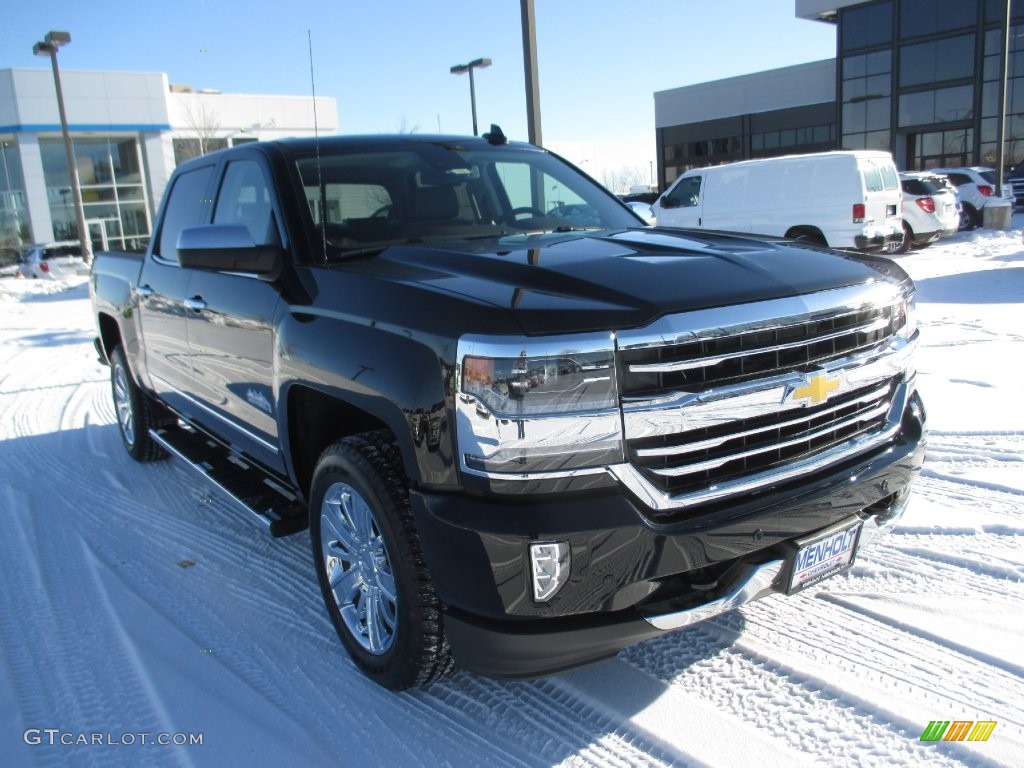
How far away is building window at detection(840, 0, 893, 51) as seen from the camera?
34.2m

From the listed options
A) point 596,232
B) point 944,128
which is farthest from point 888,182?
point 944,128

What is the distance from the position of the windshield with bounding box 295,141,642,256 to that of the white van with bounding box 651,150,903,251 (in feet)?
32.0

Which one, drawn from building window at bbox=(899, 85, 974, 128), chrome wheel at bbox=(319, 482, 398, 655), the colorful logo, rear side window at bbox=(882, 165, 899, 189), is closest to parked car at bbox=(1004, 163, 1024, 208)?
building window at bbox=(899, 85, 974, 128)

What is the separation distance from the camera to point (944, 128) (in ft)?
110

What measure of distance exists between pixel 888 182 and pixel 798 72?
27171 mm

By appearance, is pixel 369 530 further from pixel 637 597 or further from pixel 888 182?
pixel 888 182

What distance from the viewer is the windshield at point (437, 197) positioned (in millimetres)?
3307

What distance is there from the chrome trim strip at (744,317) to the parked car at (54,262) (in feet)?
81.6

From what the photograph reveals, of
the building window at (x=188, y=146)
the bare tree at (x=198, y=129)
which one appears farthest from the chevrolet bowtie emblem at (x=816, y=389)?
the building window at (x=188, y=146)

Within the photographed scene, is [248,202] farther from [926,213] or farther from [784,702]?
[926,213]

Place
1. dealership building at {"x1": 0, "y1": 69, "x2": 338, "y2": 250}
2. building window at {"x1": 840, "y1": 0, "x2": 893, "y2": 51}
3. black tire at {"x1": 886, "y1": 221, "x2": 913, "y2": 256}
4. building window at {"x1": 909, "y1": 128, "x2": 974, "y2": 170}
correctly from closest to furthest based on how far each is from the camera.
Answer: black tire at {"x1": 886, "y1": 221, "x2": 913, "y2": 256}
building window at {"x1": 909, "y1": 128, "x2": 974, "y2": 170}
building window at {"x1": 840, "y1": 0, "x2": 893, "y2": 51}
dealership building at {"x1": 0, "y1": 69, "x2": 338, "y2": 250}

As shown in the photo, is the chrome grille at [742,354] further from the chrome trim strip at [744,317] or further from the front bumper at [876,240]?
the front bumper at [876,240]

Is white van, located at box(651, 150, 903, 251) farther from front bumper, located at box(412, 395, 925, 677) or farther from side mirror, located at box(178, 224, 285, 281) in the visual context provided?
front bumper, located at box(412, 395, 925, 677)

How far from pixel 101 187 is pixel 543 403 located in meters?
40.9
